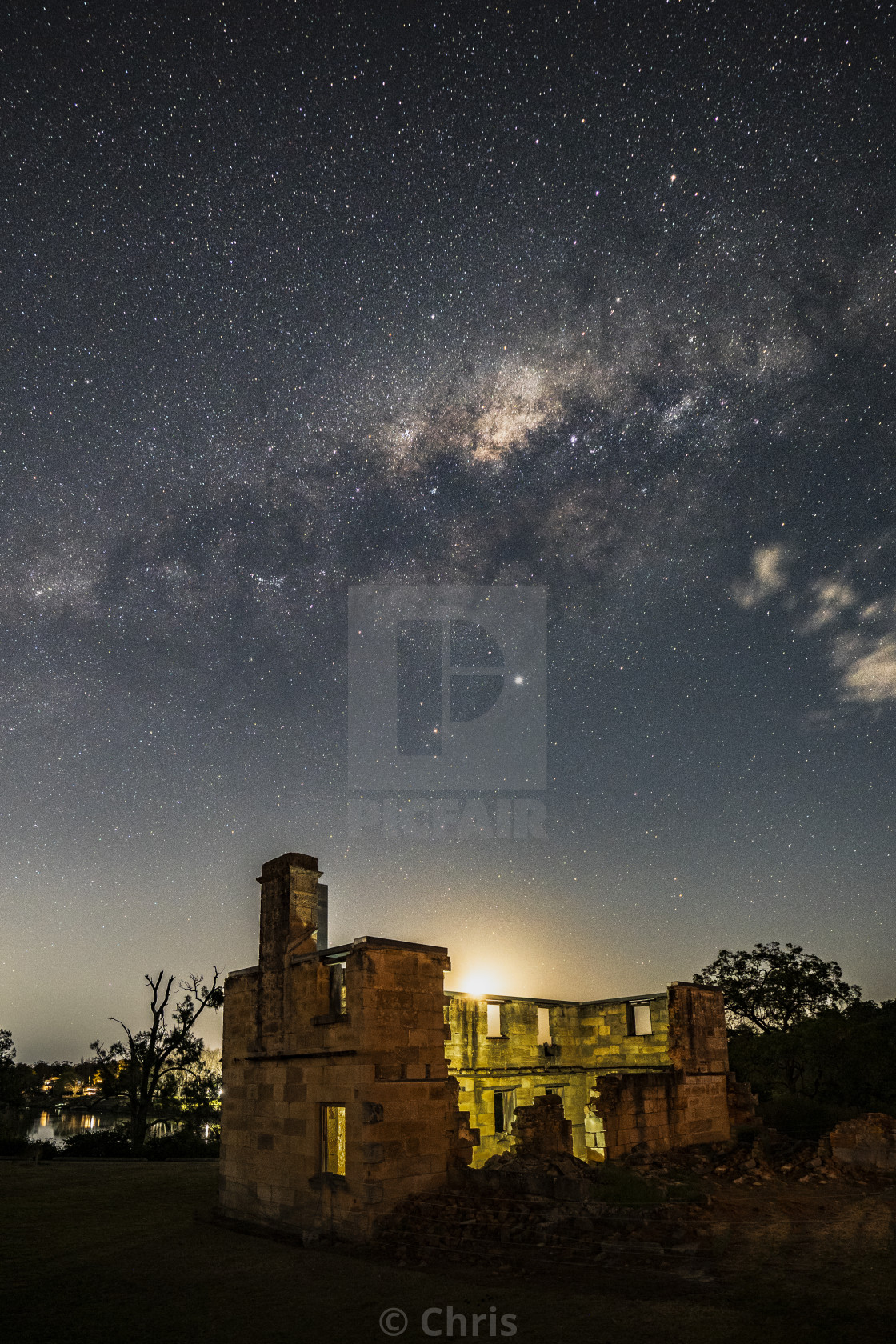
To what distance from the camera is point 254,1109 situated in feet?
60.2

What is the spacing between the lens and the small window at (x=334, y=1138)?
16547 millimetres

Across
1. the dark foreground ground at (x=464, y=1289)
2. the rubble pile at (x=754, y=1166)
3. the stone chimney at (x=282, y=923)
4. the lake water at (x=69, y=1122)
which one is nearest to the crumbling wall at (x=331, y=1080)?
the stone chimney at (x=282, y=923)

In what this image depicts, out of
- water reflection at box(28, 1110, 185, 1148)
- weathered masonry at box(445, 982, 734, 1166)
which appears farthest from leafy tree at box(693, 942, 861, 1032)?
water reflection at box(28, 1110, 185, 1148)

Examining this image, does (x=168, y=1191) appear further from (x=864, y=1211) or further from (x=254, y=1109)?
(x=864, y=1211)

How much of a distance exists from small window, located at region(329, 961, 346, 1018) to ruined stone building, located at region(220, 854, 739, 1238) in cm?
3

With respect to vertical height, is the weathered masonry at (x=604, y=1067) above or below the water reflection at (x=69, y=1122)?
above

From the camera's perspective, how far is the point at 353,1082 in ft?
50.1

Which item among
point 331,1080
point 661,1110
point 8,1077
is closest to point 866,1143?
point 661,1110

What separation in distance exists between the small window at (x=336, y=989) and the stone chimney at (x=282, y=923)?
824 mm

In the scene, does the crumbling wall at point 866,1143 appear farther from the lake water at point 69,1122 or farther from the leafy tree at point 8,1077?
the lake water at point 69,1122

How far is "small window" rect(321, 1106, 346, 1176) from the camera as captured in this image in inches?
651

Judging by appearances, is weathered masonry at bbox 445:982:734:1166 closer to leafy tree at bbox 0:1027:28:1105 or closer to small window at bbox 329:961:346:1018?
small window at bbox 329:961:346:1018

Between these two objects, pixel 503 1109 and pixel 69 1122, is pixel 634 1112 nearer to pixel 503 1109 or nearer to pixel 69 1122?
pixel 503 1109

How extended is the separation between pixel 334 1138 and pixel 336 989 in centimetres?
332
